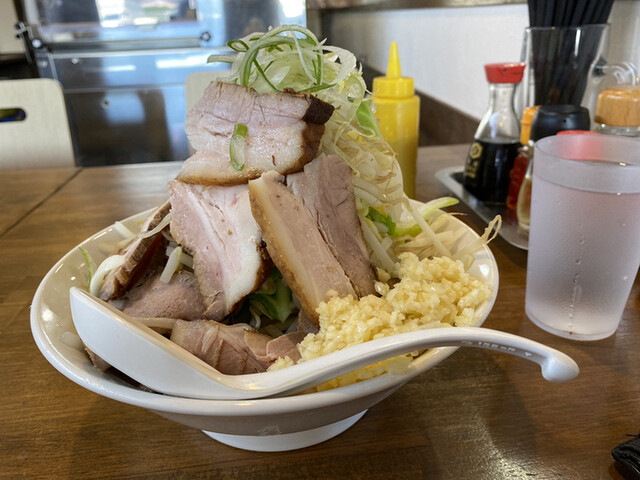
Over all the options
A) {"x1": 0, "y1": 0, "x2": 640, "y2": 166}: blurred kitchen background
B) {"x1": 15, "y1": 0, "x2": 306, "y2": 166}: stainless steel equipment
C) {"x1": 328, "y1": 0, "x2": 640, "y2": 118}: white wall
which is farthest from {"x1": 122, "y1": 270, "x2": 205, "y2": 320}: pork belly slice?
{"x1": 15, "y1": 0, "x2": 306, "y2": 166}: stainless steel equipment

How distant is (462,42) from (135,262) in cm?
233

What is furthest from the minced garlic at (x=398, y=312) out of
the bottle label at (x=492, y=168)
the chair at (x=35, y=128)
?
the chair at (x=35, y=128)

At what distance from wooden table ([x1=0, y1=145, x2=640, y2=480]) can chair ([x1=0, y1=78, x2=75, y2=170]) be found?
144 centimetres

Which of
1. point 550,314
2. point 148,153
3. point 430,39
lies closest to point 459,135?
point 430,39

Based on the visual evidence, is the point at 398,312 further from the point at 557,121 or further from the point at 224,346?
the point at 557,121

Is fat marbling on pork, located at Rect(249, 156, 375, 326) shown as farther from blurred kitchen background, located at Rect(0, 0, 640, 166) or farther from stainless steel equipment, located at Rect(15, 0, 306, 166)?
stainless steel equipment, located at Rect(15, 0, 306, 166)

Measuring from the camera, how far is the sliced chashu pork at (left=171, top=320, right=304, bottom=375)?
60 cm

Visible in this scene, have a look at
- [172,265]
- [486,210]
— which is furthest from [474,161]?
[172,265]

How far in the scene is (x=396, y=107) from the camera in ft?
4.05

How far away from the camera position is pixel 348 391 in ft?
1.63

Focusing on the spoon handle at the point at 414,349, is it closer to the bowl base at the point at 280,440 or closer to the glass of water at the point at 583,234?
the bowl base at the point at 280,440

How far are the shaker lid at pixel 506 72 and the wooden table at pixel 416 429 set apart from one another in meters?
0.66

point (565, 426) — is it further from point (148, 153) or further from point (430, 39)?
point (148, 153)

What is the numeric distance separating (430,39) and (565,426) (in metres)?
2.81
